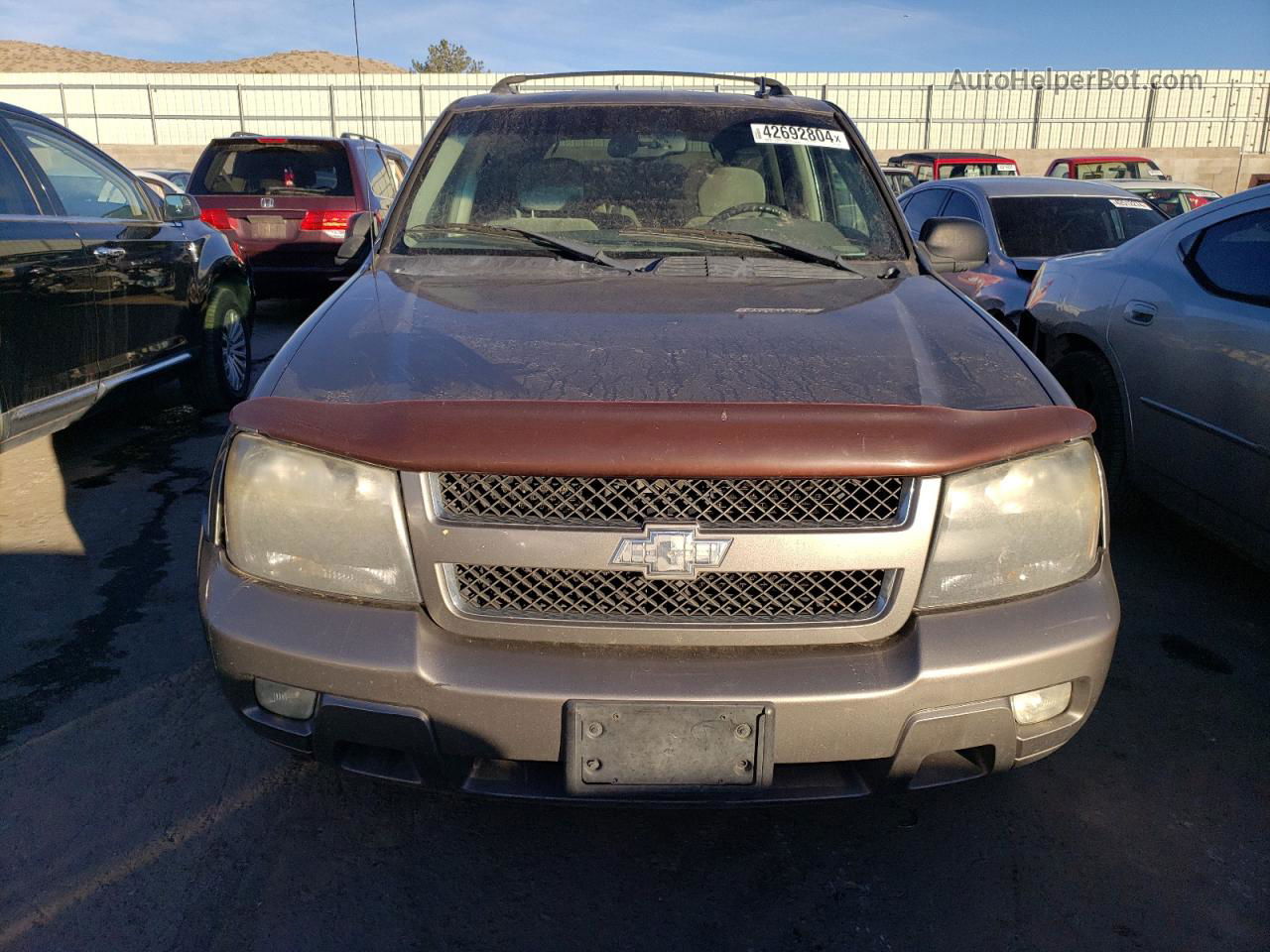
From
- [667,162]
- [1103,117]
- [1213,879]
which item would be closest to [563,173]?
[667,162]

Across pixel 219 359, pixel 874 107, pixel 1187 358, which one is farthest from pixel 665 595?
pixel 874 107

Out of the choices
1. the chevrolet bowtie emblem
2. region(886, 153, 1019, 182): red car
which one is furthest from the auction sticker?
region(886, 153, 1019, 182): red car

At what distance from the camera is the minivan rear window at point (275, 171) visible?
9906 millimetres

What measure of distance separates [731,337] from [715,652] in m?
0.78

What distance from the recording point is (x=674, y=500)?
1951 millimetres

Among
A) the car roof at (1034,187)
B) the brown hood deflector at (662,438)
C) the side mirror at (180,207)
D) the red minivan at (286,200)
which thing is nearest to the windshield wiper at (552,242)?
the brown hood deflector at (662,438)

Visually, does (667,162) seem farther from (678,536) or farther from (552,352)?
(678,536)

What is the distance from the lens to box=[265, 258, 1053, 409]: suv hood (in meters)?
2.12

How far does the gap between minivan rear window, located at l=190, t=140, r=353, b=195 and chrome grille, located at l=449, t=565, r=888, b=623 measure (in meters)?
8.71

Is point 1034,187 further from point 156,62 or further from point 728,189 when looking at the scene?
point 156,62

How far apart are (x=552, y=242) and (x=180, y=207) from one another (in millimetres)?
3460

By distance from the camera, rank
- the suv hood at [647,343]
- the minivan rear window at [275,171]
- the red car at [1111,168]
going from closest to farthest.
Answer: the suv hood at [647,343]
the minivan rear window at [275,171]
the red car at [1111,168]

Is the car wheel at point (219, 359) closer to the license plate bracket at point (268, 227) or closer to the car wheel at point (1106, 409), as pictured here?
the license plate bracket at point (268, 227)

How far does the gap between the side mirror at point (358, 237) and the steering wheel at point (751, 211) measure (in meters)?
1.17
